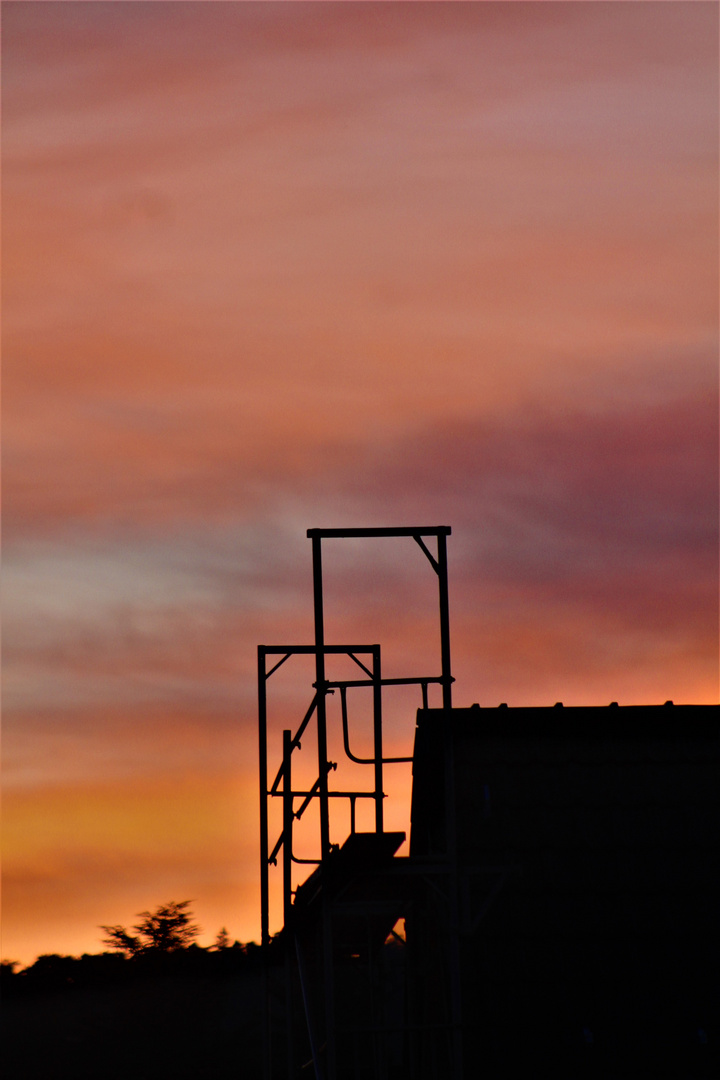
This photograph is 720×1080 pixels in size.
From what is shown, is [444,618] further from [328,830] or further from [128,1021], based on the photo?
[128,1021]

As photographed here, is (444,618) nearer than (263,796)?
Yes

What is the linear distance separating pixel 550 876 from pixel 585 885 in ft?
1.62

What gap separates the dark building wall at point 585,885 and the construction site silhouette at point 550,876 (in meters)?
0.02

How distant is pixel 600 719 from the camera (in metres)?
19.1

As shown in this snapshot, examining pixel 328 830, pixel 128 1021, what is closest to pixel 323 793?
pixel 328 830

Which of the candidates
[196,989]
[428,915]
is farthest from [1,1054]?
[428,915]

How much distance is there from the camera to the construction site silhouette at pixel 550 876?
1756 centimetres

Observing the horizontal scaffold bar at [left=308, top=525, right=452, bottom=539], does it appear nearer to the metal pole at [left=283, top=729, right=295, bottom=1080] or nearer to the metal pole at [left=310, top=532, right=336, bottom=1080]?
the metal pole at [left=310, top=532, right=336, bottom=1080]

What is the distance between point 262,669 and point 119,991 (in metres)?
35.1

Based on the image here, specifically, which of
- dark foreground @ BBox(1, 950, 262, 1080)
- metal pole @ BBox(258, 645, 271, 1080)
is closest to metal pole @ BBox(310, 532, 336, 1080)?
metal pole @ BBox(258, 645, 271, 1080)

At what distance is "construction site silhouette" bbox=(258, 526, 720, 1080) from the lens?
1756cm

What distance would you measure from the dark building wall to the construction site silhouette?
20 mm

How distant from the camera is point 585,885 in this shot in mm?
18516

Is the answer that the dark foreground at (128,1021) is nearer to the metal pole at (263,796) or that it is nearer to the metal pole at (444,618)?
the metal pole at (263,796)
